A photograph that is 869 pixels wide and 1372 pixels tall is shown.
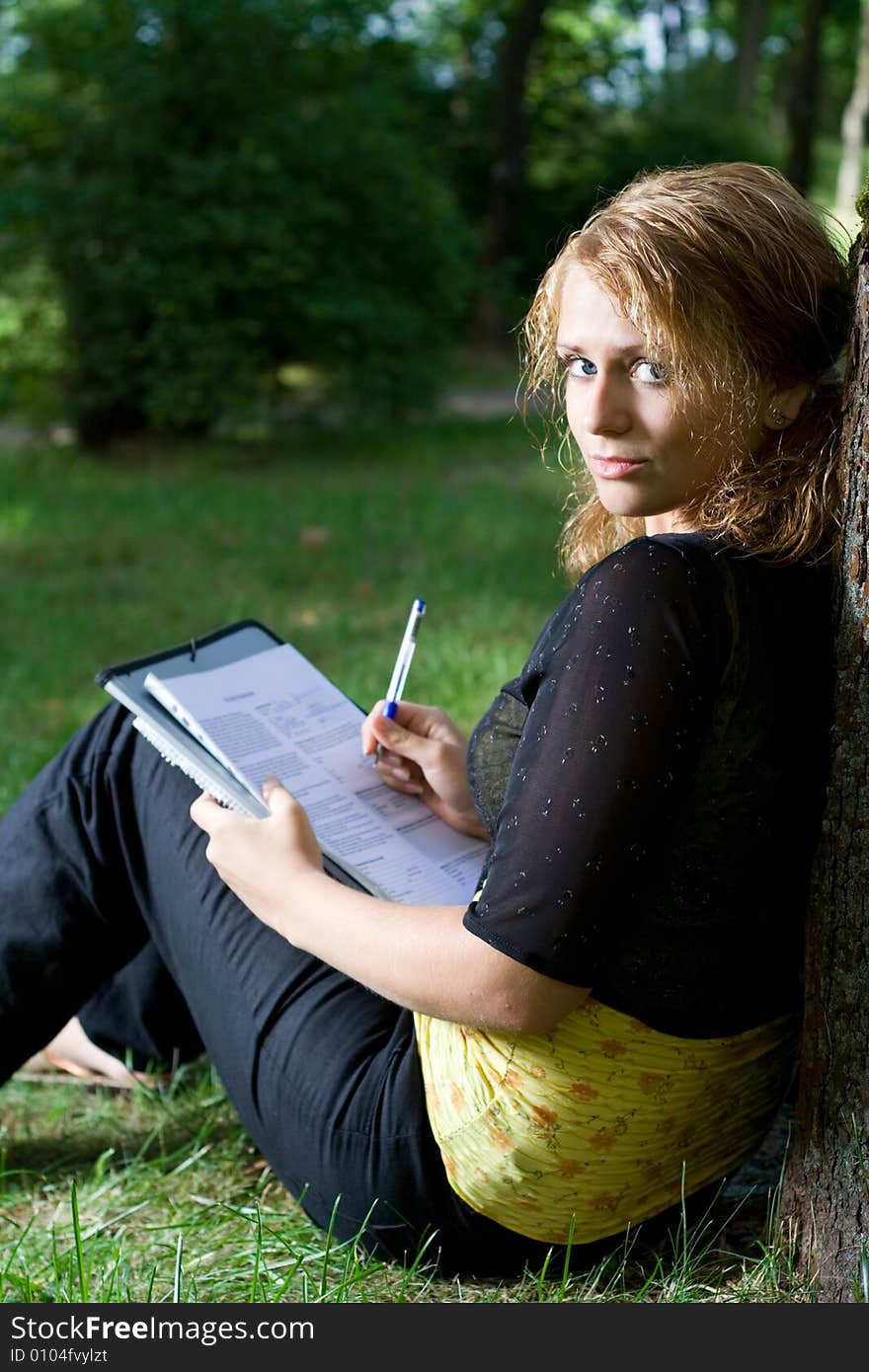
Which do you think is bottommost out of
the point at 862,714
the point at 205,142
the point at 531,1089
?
the point at 531,1089

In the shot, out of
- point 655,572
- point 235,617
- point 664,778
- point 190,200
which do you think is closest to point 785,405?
point 655,572

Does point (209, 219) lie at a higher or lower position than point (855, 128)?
lower

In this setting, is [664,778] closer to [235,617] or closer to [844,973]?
[844,973]

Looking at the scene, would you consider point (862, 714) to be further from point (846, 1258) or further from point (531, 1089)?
point (846, 1258)

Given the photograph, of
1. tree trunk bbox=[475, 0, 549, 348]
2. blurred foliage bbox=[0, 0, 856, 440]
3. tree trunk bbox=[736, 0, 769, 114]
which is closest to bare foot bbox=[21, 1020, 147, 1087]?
blurred foliage bbox=[0, 0, 856, 440]

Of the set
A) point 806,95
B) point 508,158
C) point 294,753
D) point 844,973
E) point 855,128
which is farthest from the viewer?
point 855,128

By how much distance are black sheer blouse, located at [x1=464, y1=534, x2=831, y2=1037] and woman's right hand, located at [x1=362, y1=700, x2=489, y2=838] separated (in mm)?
380

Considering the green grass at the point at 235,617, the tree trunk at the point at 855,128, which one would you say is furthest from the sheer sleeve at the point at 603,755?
the tree trunk at the point at 855,128

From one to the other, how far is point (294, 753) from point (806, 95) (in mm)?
16569

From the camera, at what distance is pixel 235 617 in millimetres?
5367

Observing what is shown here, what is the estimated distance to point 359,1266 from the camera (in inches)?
70.1

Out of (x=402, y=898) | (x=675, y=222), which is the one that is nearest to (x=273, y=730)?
(x=402, y=898)

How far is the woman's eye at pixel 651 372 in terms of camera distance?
1519 millimetres
